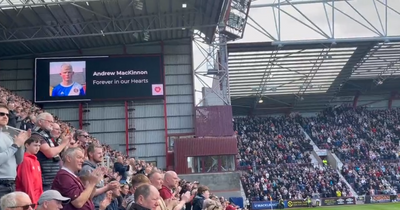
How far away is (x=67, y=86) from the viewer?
2647 centimetres

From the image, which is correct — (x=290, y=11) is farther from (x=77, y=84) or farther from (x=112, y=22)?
(x=77, y=84)

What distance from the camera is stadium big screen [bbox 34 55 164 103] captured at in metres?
26.3

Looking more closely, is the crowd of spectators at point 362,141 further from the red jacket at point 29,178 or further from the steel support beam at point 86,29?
the red jacket at point 29,178

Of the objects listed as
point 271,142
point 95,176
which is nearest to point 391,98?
point 271,142

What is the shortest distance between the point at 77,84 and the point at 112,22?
4491mm

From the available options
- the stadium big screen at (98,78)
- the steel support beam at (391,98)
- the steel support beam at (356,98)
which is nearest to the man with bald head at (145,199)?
the stadium big screen at (98,78)

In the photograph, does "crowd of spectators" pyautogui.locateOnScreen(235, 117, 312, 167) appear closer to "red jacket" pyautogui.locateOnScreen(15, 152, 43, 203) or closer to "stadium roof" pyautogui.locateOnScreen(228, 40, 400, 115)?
"stadium roof" pyautogui.locateOnScreen(228, 40, 400, 115)

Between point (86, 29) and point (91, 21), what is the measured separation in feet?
4.68

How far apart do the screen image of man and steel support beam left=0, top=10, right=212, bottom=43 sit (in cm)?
211

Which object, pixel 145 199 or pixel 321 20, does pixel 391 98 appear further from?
pixel 145 199

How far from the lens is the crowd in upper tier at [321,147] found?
28.8 meters

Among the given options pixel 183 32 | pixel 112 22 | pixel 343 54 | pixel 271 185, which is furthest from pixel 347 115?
pixel 112 22

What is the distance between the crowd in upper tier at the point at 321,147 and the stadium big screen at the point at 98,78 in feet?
28.8

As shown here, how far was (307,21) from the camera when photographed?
27156 mm
